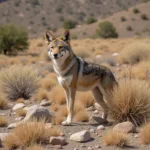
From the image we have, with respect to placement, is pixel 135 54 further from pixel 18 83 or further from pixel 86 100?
pixel 86 100

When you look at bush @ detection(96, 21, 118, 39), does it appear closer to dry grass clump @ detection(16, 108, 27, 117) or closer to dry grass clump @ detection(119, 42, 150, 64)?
dry grass clump @ detection(119, 42, 150, 64)

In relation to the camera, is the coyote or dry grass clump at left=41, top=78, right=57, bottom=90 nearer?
the coyote

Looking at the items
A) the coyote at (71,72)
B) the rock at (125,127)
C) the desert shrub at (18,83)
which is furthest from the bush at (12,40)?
the rock at (125,127)

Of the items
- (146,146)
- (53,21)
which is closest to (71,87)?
(146,146)

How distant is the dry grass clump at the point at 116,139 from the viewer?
781 cm

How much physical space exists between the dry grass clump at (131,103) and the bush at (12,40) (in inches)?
993

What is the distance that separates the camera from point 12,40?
34.5m

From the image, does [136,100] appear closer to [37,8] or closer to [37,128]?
[37,128]

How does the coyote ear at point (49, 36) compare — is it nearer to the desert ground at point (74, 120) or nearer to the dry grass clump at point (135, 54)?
the desert ground at point (74, 120)

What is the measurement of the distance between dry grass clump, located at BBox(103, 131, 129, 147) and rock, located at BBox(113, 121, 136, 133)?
2.37 ft

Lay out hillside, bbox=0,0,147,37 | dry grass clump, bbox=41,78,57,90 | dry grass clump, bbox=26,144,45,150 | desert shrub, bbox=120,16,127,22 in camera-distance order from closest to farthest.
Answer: dry grass clump, bbox=26,144,45,150, dry grass clump, bbox=41,78,57,90, desert shrub, bbox=120,16,127,22, hillside, bbox=0,0,147,37

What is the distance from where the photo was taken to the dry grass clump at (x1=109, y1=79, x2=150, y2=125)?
30.8 feet

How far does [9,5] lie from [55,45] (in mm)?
83463

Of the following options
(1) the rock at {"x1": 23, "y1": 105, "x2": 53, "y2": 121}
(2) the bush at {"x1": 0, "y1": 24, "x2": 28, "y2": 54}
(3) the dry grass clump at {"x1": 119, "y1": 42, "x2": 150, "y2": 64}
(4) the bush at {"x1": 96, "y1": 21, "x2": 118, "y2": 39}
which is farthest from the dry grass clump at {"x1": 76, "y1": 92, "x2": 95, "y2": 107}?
(4) the bush at {"x1": 96, "y1": 21, "x2": 118, "y2": 39}
